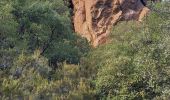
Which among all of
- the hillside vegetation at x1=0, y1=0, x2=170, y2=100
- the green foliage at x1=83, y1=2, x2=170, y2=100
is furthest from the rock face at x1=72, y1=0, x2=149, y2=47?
the green foliage at x1=83, y1=2, x2=170, y2=100

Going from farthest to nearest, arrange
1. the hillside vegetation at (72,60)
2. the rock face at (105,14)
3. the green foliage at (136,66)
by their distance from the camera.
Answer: the rock face at (105,14)
the hillside vegetation at (72,60)
the green foliage at (136,66)

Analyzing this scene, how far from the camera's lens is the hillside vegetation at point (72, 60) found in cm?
2595

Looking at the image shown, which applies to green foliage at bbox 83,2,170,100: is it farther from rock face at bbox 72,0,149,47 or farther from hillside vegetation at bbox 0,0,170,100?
rock face at bbox 72,0,149,47

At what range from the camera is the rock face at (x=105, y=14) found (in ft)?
161

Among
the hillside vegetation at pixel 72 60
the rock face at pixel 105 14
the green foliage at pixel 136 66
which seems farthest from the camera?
the rock face at pixel 105 14

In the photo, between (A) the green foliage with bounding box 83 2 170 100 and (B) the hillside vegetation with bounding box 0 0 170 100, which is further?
(B) the hillside vegetation with bounding box 0 0 170 100

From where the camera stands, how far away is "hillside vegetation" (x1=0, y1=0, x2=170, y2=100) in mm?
25950

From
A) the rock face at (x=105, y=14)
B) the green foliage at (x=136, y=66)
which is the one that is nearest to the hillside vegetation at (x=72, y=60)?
the green foliage at (x=136, y=66)

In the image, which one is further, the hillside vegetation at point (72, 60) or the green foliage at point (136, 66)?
the hillside vegetation at point (72, 60)

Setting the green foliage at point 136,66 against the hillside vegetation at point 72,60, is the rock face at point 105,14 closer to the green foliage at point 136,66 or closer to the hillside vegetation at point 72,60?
the hillside vegetation at point 72,60

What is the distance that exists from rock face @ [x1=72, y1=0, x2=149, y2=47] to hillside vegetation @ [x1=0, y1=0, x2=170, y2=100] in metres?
7.76

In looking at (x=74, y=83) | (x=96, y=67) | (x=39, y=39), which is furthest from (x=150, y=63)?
(x=39, y=39)

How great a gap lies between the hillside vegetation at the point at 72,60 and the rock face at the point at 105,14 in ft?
25.4

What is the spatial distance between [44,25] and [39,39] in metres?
1.42
